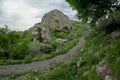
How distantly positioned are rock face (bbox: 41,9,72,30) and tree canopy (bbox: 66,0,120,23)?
39922mm

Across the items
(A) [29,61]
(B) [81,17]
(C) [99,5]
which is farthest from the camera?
(A) [29,61]

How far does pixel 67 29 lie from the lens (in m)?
66.0

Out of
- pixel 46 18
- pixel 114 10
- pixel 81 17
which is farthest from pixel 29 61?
pixel 46 18

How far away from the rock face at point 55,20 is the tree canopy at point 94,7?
131ft

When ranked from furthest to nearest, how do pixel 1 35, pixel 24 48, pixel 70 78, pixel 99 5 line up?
pixel 1 35 → pixel 24 48 → pixel 99 5 → pixel 70 78

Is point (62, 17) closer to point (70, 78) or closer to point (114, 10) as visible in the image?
point (114, 10)

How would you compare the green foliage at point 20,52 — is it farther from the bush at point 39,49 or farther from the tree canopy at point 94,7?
the tree canopy at point 94,7

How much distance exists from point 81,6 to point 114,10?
9.86ft

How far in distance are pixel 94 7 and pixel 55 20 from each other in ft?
136

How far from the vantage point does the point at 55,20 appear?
62.5 metres

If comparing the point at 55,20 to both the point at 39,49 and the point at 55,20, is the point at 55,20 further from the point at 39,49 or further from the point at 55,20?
the point at 39,49

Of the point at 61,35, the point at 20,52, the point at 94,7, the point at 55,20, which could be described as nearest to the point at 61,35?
the point at 61,35

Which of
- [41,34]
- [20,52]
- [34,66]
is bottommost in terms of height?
[34,66]

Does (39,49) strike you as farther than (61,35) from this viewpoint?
No
